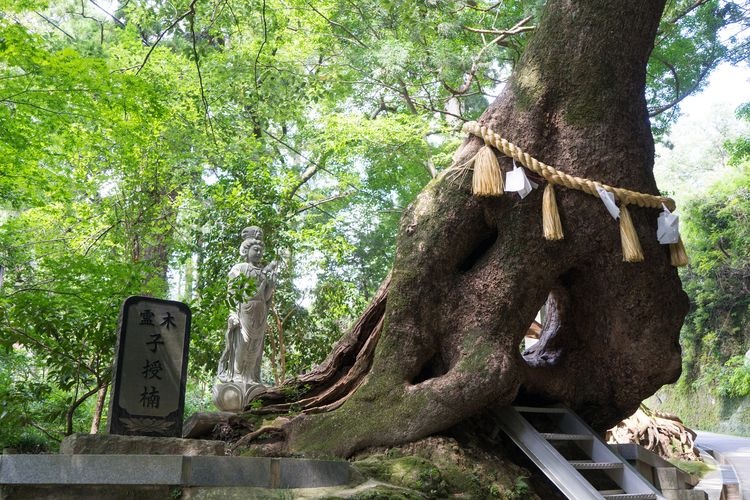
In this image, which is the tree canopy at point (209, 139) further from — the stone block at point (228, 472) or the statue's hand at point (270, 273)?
the stone block at point (228, 472)

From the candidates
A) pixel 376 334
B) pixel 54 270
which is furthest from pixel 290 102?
pixel 376 334

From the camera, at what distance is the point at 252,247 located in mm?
7414

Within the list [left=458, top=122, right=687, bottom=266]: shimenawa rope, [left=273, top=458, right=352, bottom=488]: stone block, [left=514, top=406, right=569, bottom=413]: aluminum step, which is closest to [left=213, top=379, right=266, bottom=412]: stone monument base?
[left=514, top=406, right=569, bottom=413]: aluminum step

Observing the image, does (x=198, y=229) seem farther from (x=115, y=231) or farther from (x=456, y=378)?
(x=456, y=378)

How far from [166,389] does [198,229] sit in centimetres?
744

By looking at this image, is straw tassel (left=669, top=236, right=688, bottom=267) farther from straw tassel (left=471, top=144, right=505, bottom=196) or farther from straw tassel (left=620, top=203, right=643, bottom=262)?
straw tassel (left=471, top=144, right=505, bottom=196)

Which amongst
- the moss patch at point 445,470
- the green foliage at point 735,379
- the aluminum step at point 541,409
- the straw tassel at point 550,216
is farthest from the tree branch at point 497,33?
the green foliage at point 735,379

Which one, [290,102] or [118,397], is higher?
[290,102]

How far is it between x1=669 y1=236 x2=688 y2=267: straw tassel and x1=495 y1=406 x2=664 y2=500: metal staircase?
151cm

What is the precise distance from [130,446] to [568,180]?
3.57 meters

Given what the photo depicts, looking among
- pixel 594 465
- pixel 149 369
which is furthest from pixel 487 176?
pixel 149 369

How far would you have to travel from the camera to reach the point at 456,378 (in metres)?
4.96

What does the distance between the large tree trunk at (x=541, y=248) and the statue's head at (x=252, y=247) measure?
225 cm

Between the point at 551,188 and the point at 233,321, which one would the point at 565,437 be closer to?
the point at 551,188
